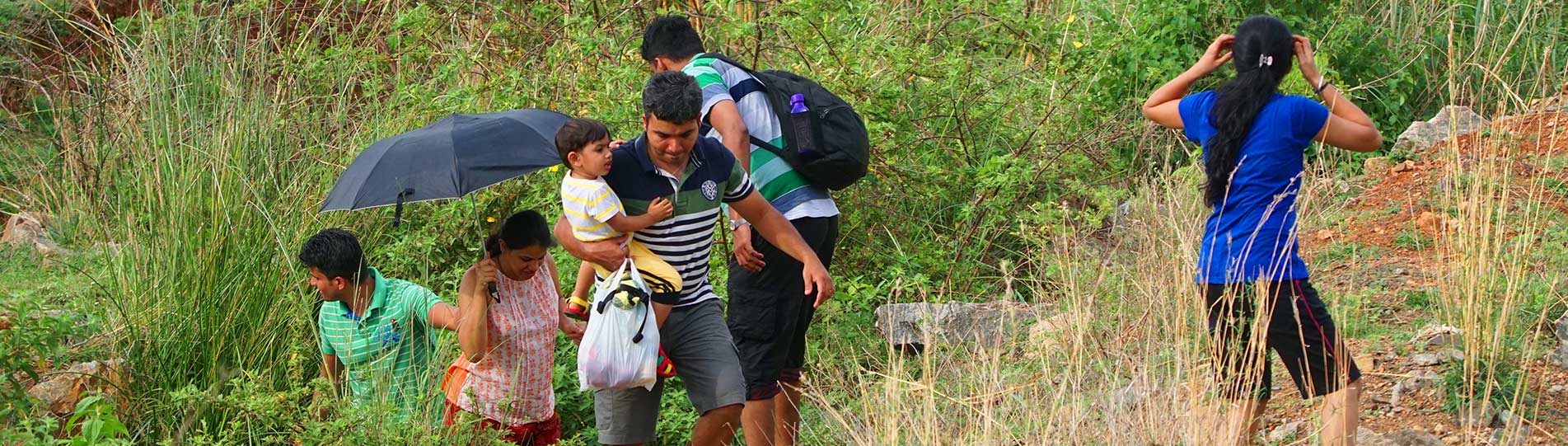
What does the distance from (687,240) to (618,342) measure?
359mm

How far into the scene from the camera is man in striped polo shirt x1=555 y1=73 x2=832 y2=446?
3770 mm

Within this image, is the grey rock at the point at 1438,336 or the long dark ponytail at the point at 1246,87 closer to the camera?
the long dark ponytail at the point at 1246,87

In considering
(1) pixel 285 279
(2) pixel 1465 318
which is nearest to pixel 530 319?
(1) pixel 285 279

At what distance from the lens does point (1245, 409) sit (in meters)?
3.54

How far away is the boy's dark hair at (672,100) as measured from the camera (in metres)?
3.71

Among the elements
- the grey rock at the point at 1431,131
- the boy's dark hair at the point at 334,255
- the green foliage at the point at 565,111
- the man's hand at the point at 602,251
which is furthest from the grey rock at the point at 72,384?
the grey rock at the point at 1431,131

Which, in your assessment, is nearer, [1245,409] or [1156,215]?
[1245,409]

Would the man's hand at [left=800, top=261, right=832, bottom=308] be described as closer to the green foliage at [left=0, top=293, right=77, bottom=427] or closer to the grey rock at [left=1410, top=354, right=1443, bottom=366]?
the grey rock at [left=1410, top=354, right=1443, bottom=366]

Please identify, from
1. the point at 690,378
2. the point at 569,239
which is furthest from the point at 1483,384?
the point at 569,239

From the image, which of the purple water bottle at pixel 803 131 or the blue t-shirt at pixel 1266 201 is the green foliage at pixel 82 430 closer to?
the purple water bottle at pixel 803 131

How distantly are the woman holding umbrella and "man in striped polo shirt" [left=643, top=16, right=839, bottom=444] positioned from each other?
568mm

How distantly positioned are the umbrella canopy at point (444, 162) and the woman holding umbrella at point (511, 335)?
0.60 feet

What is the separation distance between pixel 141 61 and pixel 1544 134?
22.0 ft

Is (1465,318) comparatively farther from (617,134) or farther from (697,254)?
(617,134)
